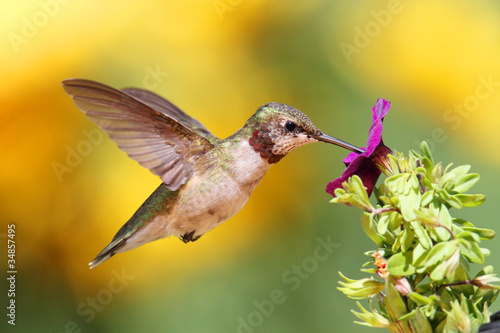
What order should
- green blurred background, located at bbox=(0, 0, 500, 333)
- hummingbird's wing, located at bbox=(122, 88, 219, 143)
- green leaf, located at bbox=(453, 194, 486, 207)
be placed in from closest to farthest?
green leaf, located at bbox=(453, 194, 486, 207), hummingbird's wing, located at bbox=(122, 88, 219, 143), green blurred background, located at bbox=(0, 0, 500, 333)

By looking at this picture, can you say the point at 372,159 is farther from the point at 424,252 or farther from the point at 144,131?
the point at 144,131

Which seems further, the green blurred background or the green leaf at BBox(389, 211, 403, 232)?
the green blurred background

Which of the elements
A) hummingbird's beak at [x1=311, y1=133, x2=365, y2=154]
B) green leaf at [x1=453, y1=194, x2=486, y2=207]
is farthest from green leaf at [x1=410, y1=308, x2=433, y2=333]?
hummingbird's beak at [x1=311, y1=133, x2=365, y2=154]

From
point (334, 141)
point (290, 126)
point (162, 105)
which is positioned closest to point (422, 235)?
point (334, 141)

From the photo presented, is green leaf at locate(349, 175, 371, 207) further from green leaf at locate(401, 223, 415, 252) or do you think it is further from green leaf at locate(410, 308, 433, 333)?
green leaf at locate(410, 308, 433, 333)

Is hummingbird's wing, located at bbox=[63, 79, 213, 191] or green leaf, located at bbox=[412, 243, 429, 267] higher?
hummingbird's wing, located at bbox=[63, 79, 213, 191]

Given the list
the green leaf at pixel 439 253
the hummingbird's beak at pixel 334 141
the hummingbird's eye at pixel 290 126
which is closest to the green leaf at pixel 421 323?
the green leaf at pixel 439 253

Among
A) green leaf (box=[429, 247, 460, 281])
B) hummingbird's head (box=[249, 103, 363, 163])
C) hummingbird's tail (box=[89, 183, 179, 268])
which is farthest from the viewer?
hummingbird's tail (box=[89, 183, 179, 268])

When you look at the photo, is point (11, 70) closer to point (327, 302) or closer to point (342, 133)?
point (342, 133)
